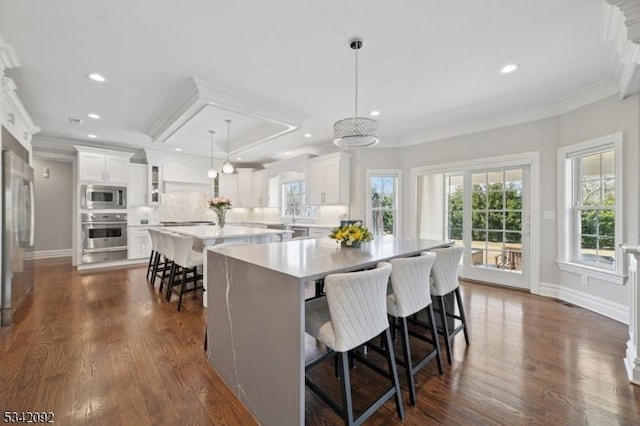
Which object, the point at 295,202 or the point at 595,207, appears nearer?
the point at 595,207

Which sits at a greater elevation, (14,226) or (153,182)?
(153,182)

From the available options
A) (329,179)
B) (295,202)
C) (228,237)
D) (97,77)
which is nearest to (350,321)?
(228,237)

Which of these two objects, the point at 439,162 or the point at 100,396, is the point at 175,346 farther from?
the point at 439,162

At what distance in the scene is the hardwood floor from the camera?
1656 millimetres

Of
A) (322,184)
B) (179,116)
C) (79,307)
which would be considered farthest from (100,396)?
(322,184)

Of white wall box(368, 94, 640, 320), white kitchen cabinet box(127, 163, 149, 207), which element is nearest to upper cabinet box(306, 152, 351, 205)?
white wall box(368, 94, 640, 320)

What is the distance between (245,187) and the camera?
7.74 meters

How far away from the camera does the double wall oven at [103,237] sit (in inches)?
215

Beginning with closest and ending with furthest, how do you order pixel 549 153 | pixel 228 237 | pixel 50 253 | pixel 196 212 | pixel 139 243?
pixel 228 237 < pixel 549 153 < pixel 139 243 < pixel 50 253 < pixel 196 212

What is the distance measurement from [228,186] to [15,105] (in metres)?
4.45

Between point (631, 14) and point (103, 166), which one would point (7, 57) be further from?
point (631, 14)

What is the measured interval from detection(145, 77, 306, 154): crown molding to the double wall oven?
2.57 m

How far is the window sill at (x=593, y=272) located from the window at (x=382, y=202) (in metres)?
2.55

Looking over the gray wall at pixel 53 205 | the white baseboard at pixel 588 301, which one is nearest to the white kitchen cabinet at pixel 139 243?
the gray wall at pixel 53 205
